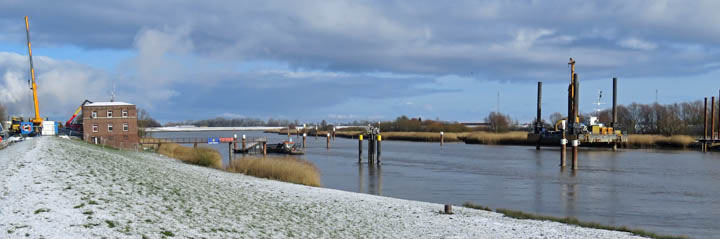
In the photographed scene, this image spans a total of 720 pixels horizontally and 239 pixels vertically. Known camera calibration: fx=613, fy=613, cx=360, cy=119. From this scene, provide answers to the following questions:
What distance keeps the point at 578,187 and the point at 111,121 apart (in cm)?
5386

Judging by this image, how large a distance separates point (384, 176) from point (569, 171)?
12.5m

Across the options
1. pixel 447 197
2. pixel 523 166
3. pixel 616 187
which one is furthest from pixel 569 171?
pixel 447 197

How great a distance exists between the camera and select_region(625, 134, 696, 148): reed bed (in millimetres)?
65000

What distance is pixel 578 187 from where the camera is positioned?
2981 cm

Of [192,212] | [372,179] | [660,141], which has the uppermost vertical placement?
[192,212]

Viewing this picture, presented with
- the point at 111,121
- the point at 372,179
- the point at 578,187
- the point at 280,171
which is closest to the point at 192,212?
the point at 280,171

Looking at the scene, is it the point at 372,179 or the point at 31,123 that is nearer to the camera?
the point at 372,179

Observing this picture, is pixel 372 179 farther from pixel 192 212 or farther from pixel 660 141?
pixel 660 141

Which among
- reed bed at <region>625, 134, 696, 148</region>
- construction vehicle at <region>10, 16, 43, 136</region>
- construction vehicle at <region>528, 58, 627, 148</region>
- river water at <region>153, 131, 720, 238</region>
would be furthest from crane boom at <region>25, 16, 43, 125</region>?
reed bed at <region>625, 134, 696, 148</region>

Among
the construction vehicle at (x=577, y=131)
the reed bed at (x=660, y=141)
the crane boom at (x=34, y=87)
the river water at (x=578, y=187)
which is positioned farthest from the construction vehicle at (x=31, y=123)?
the reed bed at (x=660, y=141)

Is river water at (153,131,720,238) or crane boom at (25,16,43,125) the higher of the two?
crane boom at (25,16,43,125)

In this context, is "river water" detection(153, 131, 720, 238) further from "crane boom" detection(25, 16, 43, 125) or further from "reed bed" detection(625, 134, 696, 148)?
"crane boom" detection(25, 16, 43, 125)

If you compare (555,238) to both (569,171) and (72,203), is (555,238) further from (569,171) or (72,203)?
(569,171)

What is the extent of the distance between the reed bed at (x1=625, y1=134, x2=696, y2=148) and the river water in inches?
739
